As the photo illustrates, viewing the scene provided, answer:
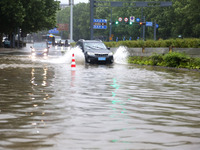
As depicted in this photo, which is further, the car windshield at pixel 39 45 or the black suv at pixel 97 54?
the car windshield at pixel 39 45

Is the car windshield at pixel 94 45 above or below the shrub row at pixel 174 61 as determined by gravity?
above

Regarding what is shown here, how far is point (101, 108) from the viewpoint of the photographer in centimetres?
1040

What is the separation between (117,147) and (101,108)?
3931mm

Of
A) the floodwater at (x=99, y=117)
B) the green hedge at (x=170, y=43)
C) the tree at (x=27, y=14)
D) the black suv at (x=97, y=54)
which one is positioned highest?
the tree at (x=27, y=14)

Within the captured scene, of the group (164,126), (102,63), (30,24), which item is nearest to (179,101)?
(164,126)

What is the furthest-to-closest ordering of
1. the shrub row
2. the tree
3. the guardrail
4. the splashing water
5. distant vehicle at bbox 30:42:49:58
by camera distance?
the tree
distant vehicle at bbox 30:42:49:58
the splashing water
the guardrail
the shrub row

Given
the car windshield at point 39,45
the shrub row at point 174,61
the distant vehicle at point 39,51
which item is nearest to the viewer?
the shrub row at point 174,61

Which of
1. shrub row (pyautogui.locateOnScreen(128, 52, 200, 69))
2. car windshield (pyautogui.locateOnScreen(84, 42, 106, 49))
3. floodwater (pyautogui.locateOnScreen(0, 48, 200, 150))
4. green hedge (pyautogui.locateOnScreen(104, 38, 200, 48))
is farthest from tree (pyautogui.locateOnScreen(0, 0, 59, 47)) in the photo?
floodwater (pyautogui.locateOnScreen(0, 48, 200, 150))

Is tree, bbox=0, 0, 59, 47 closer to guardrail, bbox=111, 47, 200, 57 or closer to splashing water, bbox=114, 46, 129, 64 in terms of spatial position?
splashing water, bbox=114, 46, 129, 64

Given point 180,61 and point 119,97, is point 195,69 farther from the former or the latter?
point 119,97

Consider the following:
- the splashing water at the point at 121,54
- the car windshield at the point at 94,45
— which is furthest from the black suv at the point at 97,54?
the splashing water at the point at 121,54

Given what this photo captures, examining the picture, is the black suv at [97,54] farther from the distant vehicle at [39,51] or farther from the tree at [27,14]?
the tree at [27,14]

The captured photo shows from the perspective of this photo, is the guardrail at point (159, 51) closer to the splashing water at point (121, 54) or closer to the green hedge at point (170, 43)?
the green hedge at point (170, 43)

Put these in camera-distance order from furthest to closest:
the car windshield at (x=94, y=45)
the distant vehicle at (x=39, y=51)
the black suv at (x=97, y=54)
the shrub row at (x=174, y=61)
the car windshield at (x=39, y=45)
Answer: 1. the car windshield at (x=39, y=45)
2. the distant vehicle at (x=39, y=51)
3. the car windshield at (x=94, y=45)
4. the black suv at (x=97, y=54)
5. the shrub row at (x=174, y=61)
